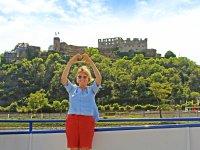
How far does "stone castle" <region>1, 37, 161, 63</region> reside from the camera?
130 meters

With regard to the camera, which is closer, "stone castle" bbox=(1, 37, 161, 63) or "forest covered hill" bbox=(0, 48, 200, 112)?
"forest covered hill" bbox=(0, 48, 200, 112)

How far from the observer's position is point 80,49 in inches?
5728

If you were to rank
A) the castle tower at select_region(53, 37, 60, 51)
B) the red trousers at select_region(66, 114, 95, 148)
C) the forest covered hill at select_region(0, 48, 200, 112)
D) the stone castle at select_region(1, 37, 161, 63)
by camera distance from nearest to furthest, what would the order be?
the red trousers at select_region(66, 114, 95, 148) → the forest covered hill at select_region(0, 48, 200, 112) → the stone castle at select_region(1, 37, 161, 63) → the castle tower at select_region(53, 37, 60, 51)

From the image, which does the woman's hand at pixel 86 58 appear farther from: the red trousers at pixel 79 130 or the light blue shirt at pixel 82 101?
the red trousers at pixel 79 130

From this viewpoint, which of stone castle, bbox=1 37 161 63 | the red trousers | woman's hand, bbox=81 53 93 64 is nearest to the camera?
the red trousers

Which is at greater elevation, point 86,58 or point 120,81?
point 120,81

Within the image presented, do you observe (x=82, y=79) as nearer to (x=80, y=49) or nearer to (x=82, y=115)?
(x=82, y=115)

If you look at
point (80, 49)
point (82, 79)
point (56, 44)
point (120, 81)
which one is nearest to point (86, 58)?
point (82, 79)

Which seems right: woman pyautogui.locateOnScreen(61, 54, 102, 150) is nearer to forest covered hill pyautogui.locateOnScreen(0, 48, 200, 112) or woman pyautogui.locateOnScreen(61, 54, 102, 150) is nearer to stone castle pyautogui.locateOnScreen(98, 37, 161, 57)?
forest covered hill pyautogui.locateOnScreen(0, 48, 200, 112)

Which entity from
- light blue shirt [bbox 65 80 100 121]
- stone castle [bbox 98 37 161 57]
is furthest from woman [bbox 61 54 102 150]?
stone castle [bbox 98 37 161 57]

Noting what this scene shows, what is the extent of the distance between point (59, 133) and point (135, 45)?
15421 cm

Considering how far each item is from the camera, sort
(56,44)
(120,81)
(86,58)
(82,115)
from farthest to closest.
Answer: (56,44)
(120,81)
(86,58)
(82,115)

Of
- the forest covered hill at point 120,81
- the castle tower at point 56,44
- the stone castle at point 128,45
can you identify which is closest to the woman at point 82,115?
the forest covered hill at point 120,81

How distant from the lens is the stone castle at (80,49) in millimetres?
130125
